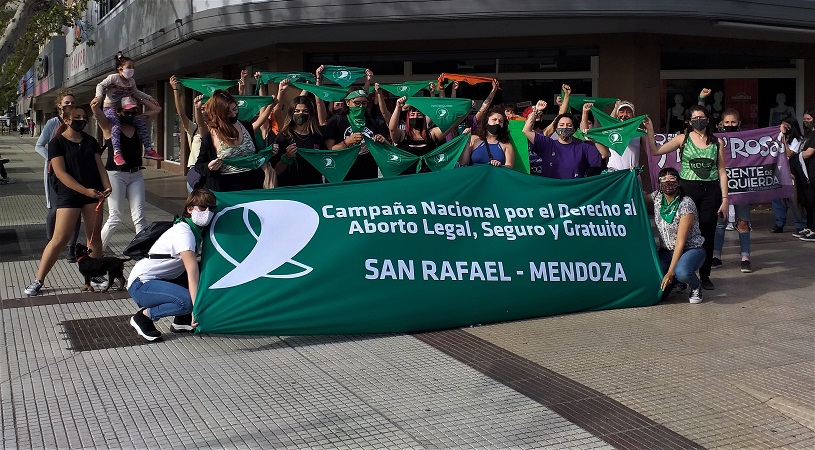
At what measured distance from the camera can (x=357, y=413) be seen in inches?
199

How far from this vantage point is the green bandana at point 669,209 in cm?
797

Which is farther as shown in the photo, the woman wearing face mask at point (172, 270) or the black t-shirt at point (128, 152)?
the black t-shirt at point (128, 152)

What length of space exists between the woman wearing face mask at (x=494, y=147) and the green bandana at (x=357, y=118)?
998 mm

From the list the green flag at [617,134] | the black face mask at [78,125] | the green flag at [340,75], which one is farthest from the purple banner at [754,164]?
the black face mask at [78,125]

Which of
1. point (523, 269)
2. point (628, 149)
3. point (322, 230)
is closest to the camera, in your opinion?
point (322, 230)

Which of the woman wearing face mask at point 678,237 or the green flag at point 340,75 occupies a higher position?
the green flag at point 340,75

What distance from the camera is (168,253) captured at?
6.59 metres

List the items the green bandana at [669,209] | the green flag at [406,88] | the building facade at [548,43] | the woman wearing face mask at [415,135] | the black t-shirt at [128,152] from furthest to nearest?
the building facade at [548,43] < the green flag at [406,88] < the black t-shirt at [128,152] < the woman wearing face mask at [415,135] < the green bandana at [669,209]

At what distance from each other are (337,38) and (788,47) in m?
7.81

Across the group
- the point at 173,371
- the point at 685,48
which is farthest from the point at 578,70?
the point at 173,371

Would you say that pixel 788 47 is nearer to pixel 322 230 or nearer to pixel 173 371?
pixel 322 230

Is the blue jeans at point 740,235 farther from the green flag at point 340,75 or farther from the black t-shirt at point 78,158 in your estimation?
the black t-shirt at point 78,158

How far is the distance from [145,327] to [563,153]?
168 inches

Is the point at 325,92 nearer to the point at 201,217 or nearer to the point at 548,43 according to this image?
the point at 201,217
